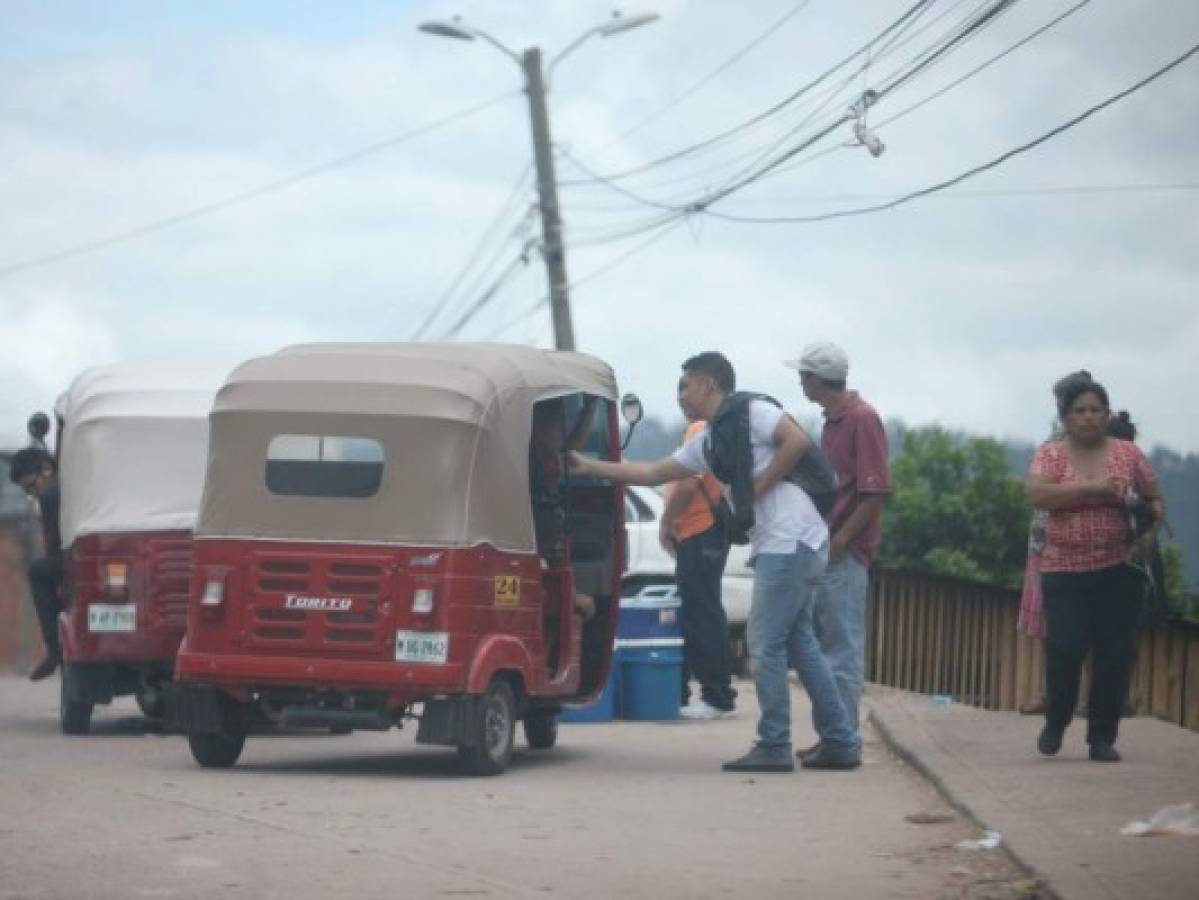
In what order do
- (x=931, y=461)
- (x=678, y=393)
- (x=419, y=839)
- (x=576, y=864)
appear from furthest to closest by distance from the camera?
1. (x=931, y=461)
2. (x=678, y=393)
3. (x=419, y=839)
4. (x=576, y=864)

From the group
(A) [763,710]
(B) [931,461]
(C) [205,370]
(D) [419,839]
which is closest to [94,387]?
(C) [205,370]

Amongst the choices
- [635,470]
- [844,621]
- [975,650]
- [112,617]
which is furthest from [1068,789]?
[975,650]

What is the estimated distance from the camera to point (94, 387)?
1736 centimetres

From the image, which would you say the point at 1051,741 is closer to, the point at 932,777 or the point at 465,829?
the point at 932,777

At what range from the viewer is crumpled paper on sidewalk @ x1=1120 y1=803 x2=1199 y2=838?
1018 cm

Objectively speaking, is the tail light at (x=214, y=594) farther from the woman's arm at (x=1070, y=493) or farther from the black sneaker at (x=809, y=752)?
the woman's arm at (x=1070, y=493)

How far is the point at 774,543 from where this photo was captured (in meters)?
13.4

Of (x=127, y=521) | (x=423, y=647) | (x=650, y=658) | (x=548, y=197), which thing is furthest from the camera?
(x=548, y=197)

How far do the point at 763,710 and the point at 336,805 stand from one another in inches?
104

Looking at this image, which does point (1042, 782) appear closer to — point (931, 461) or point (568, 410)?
point (568, 410)

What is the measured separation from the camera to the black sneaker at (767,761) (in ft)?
44.3

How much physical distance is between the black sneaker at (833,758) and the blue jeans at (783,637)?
0.31m

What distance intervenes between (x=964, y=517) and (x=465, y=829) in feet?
76.0

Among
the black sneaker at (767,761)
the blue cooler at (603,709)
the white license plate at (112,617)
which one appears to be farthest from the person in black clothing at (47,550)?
the black sneaker at (767,761)
